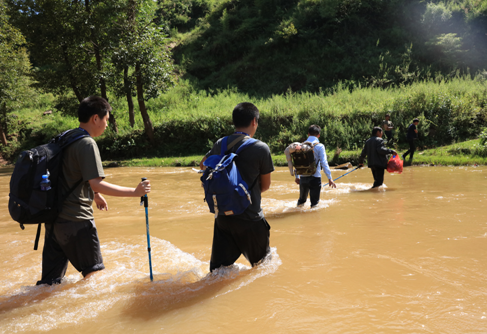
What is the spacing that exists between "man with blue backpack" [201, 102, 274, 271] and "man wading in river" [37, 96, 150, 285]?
0.65 meters

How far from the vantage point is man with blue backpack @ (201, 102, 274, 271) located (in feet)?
11.2

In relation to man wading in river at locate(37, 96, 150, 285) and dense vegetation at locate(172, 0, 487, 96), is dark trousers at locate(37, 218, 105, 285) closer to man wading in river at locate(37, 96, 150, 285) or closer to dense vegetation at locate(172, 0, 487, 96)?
man wading in river at locate(37, 96, 150, 285)

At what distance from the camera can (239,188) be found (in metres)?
3.43

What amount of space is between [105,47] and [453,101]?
19.1m

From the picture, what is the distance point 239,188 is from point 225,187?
135mm

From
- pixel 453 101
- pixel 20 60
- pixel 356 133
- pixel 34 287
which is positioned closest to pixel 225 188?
pixel 34 287

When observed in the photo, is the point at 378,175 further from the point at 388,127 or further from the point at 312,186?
the point at 388,127

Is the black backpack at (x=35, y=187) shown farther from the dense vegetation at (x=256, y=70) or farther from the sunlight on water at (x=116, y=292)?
the dense vegetation at (x=256, y=70)

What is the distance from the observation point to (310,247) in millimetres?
5379

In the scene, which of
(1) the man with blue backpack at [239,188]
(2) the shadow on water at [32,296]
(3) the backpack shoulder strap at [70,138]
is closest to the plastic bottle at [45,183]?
(3) the backpack shoulder strap at [70,138]

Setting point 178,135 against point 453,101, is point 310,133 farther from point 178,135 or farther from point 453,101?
point 178,135

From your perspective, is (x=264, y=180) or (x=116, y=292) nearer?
(x=264, y=180)

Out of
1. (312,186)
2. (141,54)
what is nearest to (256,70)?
(141,54)

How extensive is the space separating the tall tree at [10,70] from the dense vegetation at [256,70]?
0.36 feet
